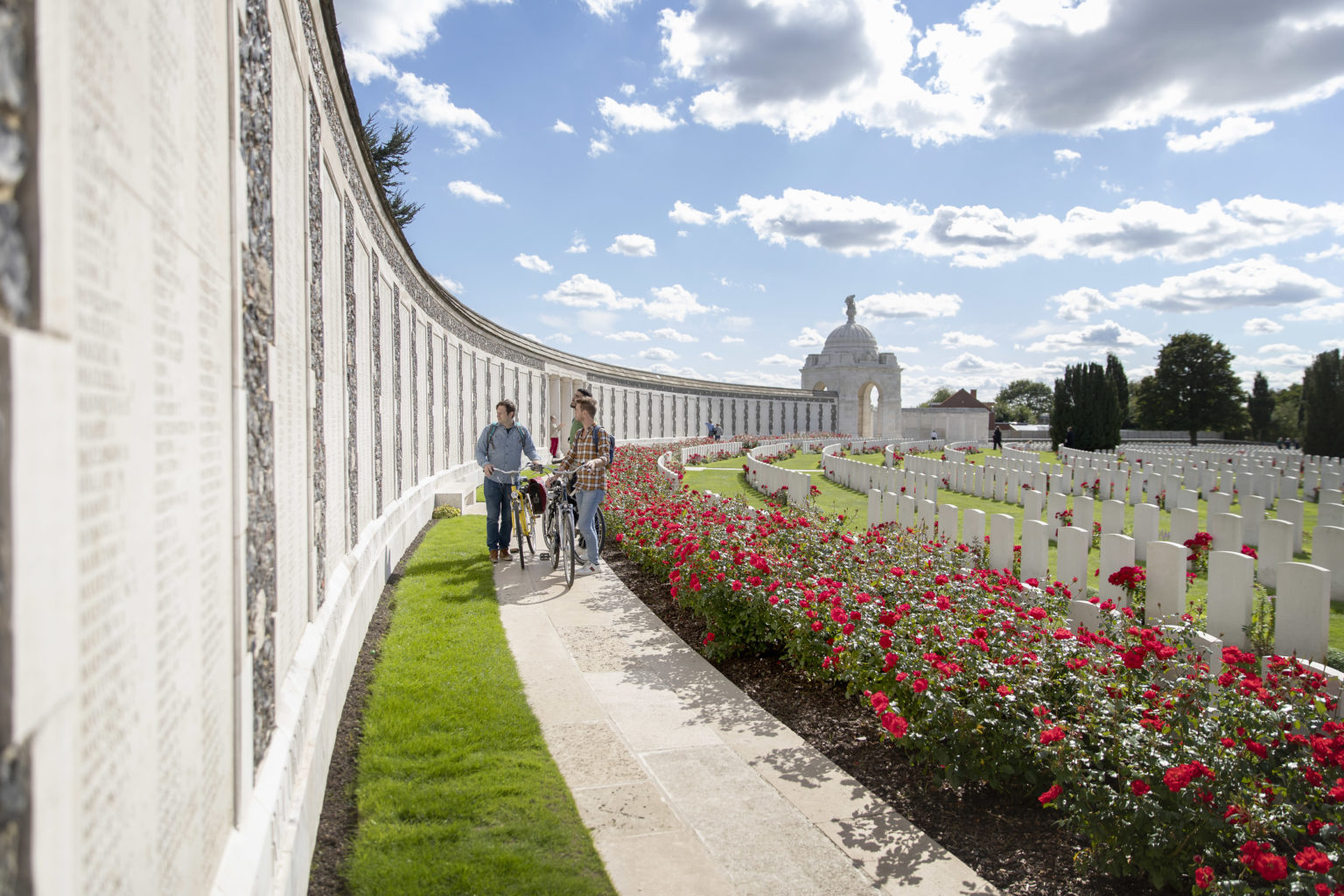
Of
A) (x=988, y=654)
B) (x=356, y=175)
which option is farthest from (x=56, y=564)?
(x=356, y=175)

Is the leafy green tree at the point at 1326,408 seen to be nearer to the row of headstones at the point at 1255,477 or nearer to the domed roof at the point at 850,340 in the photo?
the row of headstones at the point at 1255,477

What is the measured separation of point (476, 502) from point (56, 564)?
15.4 metres

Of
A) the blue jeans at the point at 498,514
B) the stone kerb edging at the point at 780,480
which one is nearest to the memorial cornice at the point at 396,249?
the blue jeans at the point at 498,514

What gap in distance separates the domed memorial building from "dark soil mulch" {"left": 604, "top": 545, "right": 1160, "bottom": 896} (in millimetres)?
56752

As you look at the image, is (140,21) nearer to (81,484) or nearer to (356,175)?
(81,484)

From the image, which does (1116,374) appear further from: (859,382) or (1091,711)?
(1091,711)

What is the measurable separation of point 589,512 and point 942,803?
5309mm

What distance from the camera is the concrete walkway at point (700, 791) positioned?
320 centimetres

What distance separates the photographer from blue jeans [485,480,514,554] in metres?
8.97

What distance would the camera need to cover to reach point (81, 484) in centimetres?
113

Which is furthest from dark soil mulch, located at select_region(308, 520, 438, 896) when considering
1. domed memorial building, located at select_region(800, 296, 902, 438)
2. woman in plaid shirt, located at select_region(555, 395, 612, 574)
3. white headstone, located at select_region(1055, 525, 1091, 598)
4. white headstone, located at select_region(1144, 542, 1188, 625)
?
domed memorial building, located at select_region(800, 296, 902, 438)

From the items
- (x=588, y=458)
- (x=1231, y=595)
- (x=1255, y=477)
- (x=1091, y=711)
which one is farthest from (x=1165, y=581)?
(x=1255, y=477)

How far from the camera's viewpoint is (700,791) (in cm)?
391

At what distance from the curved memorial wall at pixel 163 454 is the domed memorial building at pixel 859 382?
5904 centimetres
